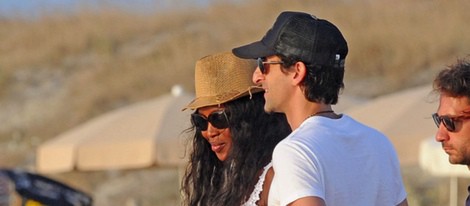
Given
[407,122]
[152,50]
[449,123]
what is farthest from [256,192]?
[152,50]

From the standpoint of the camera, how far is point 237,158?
A: 353 cm

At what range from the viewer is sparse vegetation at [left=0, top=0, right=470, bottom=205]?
78.0 ft

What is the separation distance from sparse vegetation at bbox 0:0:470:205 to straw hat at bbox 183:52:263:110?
59.5 ft

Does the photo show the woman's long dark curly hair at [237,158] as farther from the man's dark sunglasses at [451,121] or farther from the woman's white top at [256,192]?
the man's dark sunglasses at [451,121]

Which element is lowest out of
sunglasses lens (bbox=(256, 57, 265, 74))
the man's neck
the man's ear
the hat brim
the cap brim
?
the man's neck

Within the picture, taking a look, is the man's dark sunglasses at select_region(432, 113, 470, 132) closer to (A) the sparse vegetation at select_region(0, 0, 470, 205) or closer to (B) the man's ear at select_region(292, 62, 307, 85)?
(B) the man's ear at select_region(292, 62, 307, 85)

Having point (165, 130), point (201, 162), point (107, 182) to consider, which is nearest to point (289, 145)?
point (201, 162)

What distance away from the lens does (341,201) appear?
2902 millimetres

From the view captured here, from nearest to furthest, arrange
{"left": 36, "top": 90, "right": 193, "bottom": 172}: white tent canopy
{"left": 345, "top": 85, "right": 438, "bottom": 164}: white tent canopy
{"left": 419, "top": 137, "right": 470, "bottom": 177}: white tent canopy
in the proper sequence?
{"left": 419, "top": 137, "right": 470, "bottom": 177}: white tent canopy, {"left": 345, "top": 85, "right": 438, "bottom": 164}: white tent canopy, {"left": 36, "top": 90, "right": 193, "bottom": 172}: white tent canopy

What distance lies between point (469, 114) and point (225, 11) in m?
27.5

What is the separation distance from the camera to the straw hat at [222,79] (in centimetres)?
369

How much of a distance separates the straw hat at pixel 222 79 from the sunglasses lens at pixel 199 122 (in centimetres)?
3

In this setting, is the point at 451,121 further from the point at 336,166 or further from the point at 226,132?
the point at 226,132

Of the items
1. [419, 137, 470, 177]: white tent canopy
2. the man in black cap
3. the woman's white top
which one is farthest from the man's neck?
[419, 137, 470, 177]: white tent canopy
